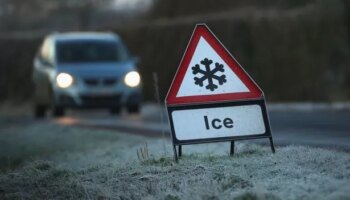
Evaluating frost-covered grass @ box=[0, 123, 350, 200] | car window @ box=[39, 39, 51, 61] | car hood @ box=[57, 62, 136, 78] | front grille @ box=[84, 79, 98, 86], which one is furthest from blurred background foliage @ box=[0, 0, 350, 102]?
frost-covered grass @ box=[0, 123, 350, 200]

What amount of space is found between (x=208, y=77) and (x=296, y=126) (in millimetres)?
7305

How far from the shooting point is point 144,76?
34.3 meters

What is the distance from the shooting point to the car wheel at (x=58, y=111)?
21384 millimetres

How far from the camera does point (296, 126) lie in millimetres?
16281

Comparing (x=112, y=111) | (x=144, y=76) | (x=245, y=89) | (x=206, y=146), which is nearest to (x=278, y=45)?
(x=144, y=76)

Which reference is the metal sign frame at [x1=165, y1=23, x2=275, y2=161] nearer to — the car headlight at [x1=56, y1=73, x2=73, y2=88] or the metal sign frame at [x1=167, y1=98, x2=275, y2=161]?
the metal sign frame at [x1=167, y1=98, x2=275, y2=161]

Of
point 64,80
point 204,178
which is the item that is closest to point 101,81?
point 64,80

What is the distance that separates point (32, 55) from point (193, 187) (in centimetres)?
3115

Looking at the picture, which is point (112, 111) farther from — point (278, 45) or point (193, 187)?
point (193, 187)

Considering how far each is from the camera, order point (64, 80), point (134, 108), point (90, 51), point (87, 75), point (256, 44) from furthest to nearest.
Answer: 1. point (256, 44)
2. point (90, 51)
3. point (134, 108)
4. point (87, 75)
5. point (64, 80)

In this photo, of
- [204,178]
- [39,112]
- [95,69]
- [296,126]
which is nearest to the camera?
[204,178]

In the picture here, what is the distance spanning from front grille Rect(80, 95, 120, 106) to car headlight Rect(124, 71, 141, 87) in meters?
0.40

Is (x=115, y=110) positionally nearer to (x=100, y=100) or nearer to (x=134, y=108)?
(x=134, y=108)

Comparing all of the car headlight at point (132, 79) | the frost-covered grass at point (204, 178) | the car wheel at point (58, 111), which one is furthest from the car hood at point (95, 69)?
the frost-covered grass at point (204, 178)
